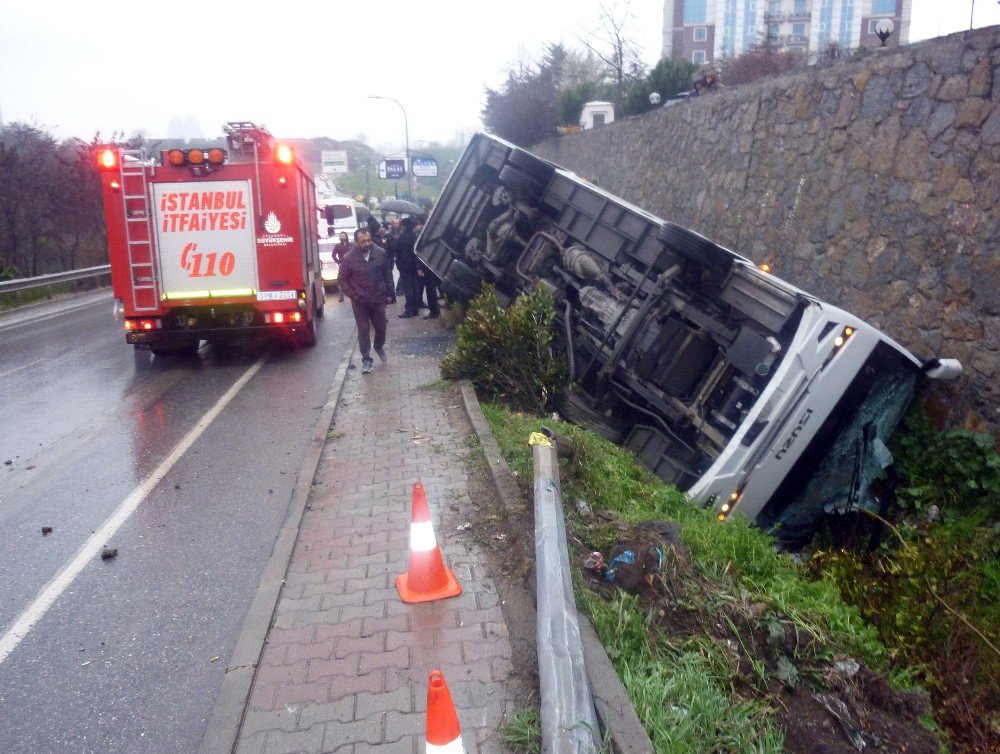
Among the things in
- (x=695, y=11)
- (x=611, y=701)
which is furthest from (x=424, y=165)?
(x=695, y=11)

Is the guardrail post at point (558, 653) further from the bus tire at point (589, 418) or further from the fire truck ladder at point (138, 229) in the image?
the fire truck ladder at point (138, 229)

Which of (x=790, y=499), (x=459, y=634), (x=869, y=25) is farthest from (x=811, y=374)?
(x=869, y=25)

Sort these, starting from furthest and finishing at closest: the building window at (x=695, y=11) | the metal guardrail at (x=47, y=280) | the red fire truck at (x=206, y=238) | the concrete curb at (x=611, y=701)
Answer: the building window at (x=695, y=11) → the metal guardrail at (x=47, y=280) → the red fire truck at (x=206, y=238) → the concrete curb at (x=611, y=701)

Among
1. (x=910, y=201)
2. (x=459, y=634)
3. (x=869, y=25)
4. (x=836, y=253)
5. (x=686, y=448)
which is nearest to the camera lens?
(x=459, y=634)

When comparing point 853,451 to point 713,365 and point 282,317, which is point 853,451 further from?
point 282,317

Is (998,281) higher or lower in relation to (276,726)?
higher

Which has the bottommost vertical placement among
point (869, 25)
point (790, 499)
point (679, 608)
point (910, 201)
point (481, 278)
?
point (790, 499)

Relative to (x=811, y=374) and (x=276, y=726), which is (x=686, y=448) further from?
(x=276, y=726)

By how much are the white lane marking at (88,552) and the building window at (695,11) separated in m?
74.3

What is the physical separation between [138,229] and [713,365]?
7993mm

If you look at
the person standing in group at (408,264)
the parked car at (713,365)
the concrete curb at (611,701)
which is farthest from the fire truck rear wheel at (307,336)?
the concrete curb at (611,701)

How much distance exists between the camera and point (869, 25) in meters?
68.2

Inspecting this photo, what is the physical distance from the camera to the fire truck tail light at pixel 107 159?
35.9 feet

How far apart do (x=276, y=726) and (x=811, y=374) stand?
13.9ft
